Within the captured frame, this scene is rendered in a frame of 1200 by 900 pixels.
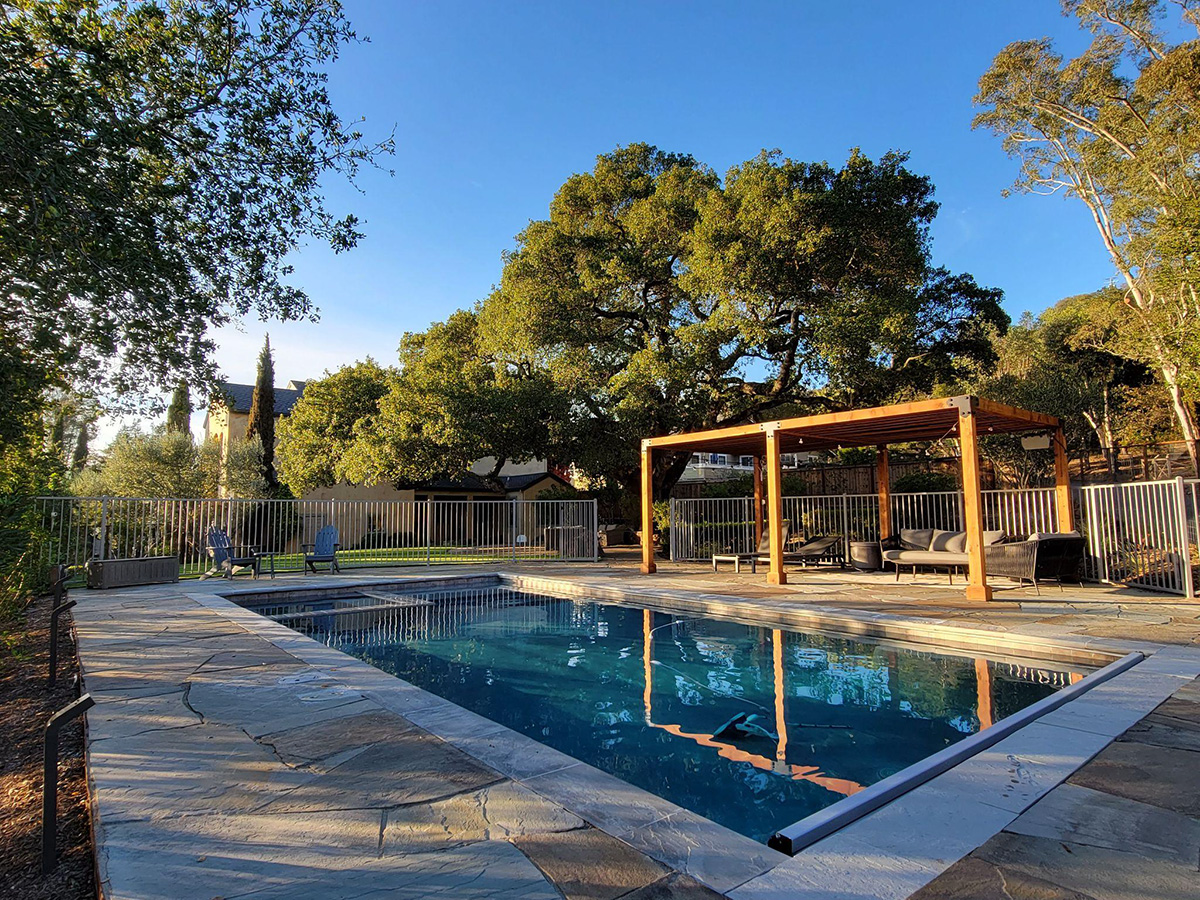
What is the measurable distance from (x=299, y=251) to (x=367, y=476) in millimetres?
13942

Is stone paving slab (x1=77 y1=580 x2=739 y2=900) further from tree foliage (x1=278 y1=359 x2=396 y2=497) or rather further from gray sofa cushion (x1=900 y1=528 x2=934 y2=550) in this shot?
tree foliage (x1=278 y1=359 x2=396 y2=497)

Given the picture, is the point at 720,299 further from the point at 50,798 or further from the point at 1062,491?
the point at 50,798

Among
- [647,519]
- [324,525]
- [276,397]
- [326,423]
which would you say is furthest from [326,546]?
[276,397]

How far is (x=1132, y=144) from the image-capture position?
60.7ft

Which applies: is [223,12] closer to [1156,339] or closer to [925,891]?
[925,891]

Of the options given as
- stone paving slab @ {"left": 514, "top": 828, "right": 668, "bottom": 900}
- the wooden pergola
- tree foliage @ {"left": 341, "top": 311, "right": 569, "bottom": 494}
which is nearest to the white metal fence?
the wooden pergola

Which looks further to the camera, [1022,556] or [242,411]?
[242,411]

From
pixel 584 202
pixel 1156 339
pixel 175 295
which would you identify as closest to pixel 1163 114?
pixel 1156 339

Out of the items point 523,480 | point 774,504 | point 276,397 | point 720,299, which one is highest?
point 276,397

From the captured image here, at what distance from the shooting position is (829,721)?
5.16 metres

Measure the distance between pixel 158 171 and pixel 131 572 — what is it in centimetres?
894

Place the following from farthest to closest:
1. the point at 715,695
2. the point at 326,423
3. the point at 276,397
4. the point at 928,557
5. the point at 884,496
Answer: the point at 276,397
the point at 326,423
the point at 884,496
the point at 928,557
the point at 715,695

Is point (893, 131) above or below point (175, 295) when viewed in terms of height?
above

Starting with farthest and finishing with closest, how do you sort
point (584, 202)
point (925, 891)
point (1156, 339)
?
1. point (584, 202)
2. point (1156, 339)
3. point (925, 891)
